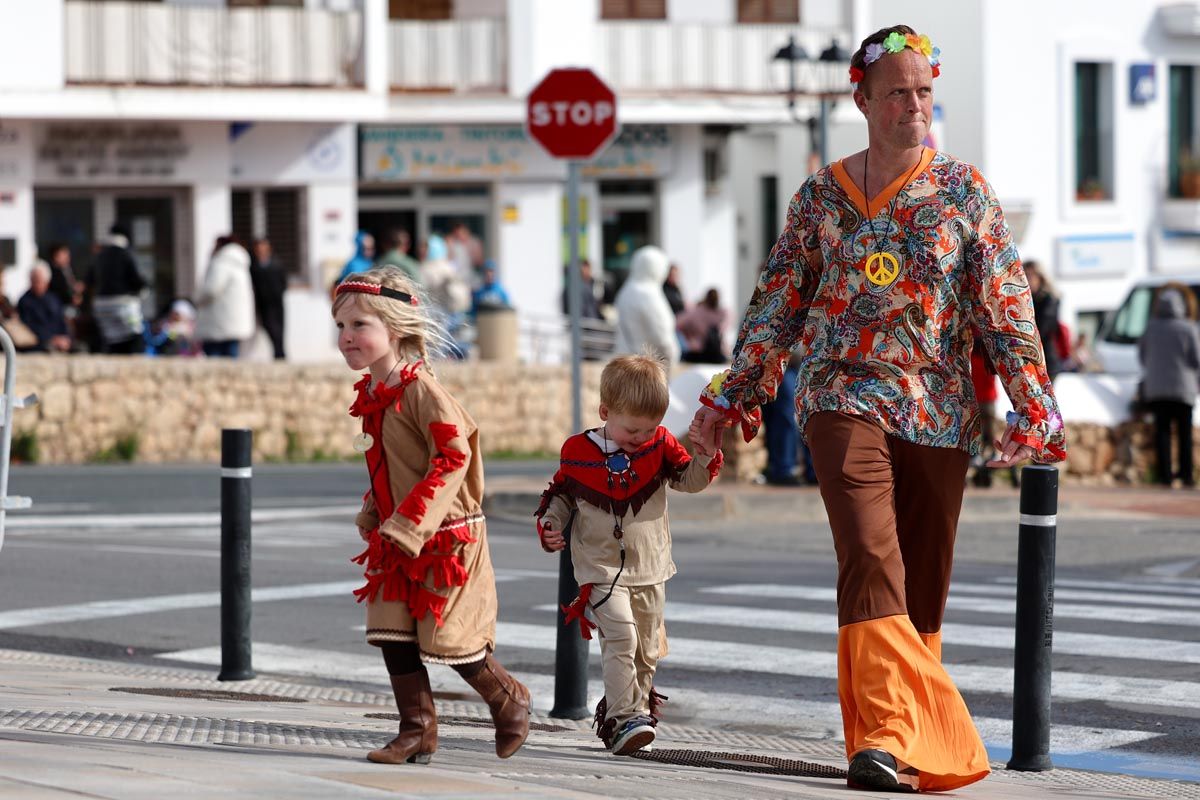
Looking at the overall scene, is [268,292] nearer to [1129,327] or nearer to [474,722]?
[1129,327]

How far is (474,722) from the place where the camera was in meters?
7.29

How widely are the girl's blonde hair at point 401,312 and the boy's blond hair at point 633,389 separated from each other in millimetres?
517

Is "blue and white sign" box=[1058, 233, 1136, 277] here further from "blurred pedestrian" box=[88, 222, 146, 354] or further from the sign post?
the sign post

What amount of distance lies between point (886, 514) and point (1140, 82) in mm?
33154

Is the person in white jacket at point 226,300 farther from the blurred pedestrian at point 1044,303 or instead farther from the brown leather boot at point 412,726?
the brown leather boot at point 412,726

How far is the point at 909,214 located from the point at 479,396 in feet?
51.9

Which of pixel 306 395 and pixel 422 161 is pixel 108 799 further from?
pixel 422 161

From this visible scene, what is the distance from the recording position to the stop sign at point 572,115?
15492 mm

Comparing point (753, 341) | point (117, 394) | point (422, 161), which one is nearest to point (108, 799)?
Answer: point (753, 341)

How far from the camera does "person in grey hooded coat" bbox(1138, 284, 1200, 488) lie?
19516mm

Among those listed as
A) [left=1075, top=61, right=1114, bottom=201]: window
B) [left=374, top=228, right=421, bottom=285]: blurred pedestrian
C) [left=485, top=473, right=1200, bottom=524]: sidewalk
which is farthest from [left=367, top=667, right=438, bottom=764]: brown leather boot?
[left=1075, top=61, right=1114, bottom=201]: window

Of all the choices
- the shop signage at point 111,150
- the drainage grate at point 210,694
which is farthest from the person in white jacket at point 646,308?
the shop signage at point 111,150

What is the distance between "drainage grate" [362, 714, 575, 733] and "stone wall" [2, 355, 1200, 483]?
12.5m

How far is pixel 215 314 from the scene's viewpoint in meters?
22.3
